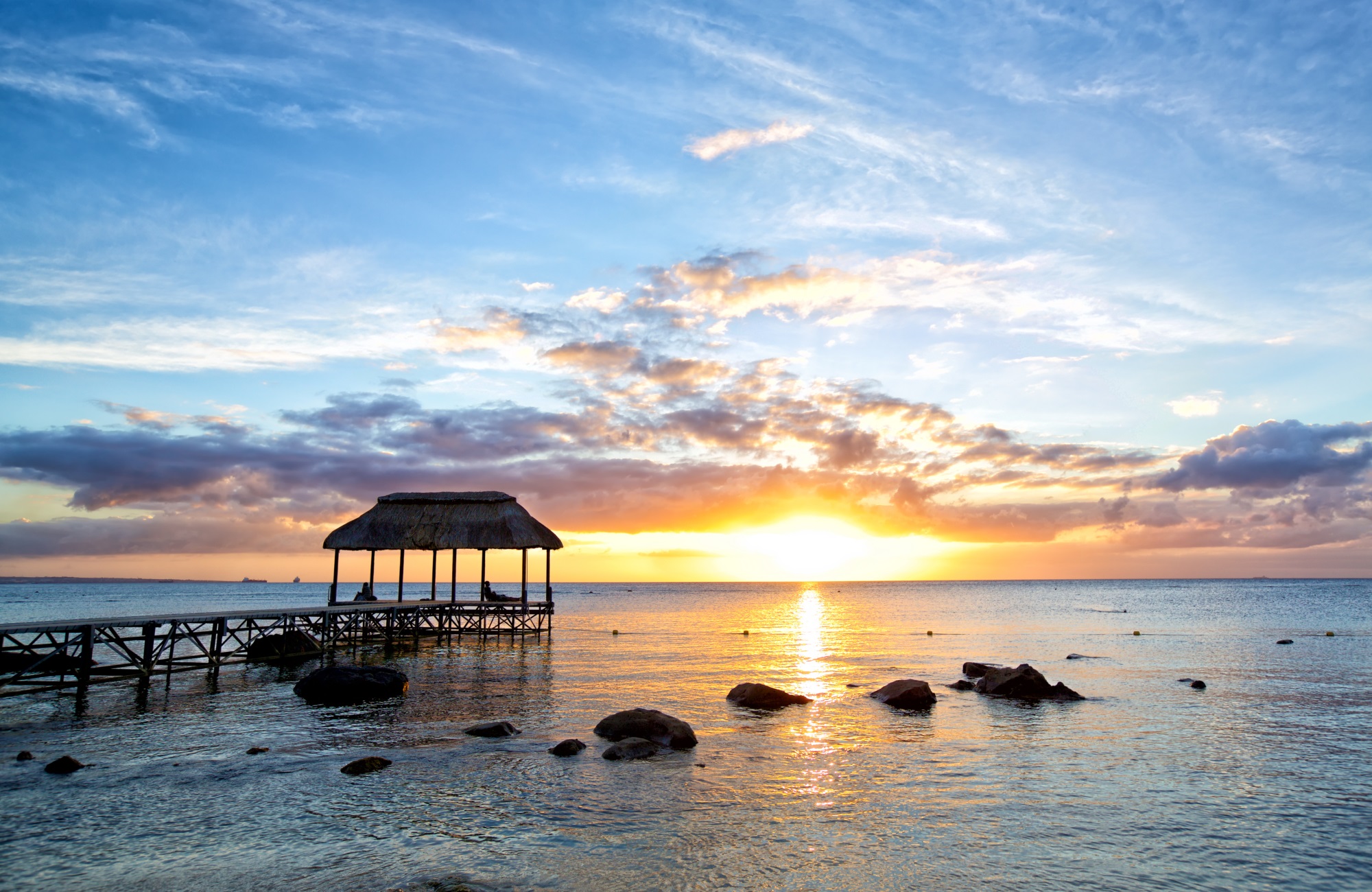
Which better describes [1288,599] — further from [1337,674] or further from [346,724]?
[346,724]

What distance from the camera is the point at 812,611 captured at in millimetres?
90812

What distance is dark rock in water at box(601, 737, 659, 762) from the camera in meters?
16.3

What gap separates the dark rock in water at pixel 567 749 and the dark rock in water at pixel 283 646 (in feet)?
81.3

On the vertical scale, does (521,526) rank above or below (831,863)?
above

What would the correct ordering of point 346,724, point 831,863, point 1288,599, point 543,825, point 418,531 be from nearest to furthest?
point 831,863 → point 543,825 → point 346,724 → point 418,531 → point 1288,599

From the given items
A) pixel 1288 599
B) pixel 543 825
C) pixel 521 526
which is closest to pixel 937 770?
pixel 543 825

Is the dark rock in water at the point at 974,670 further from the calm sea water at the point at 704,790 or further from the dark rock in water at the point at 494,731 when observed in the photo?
the dark rock in water at the point at 494,731

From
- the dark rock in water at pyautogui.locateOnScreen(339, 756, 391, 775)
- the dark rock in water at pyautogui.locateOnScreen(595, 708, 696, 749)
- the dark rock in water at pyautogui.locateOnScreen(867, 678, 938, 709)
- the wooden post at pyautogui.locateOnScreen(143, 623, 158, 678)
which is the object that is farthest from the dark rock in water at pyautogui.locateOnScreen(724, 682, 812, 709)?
the wooden post at pyautogui.locateOnScreen(143, 623, 158, 678)

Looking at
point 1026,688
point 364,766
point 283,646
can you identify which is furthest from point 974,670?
point 283,646

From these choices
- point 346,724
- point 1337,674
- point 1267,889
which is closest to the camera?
point 1267,889

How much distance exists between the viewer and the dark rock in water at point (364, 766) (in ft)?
49.5

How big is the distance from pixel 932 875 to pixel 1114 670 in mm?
27392

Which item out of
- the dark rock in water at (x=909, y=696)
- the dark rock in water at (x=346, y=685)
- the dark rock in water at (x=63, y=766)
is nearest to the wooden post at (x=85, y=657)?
the dark rock in water at (x=346, y=685)

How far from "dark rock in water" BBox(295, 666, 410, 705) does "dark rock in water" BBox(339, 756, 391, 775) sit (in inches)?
359
